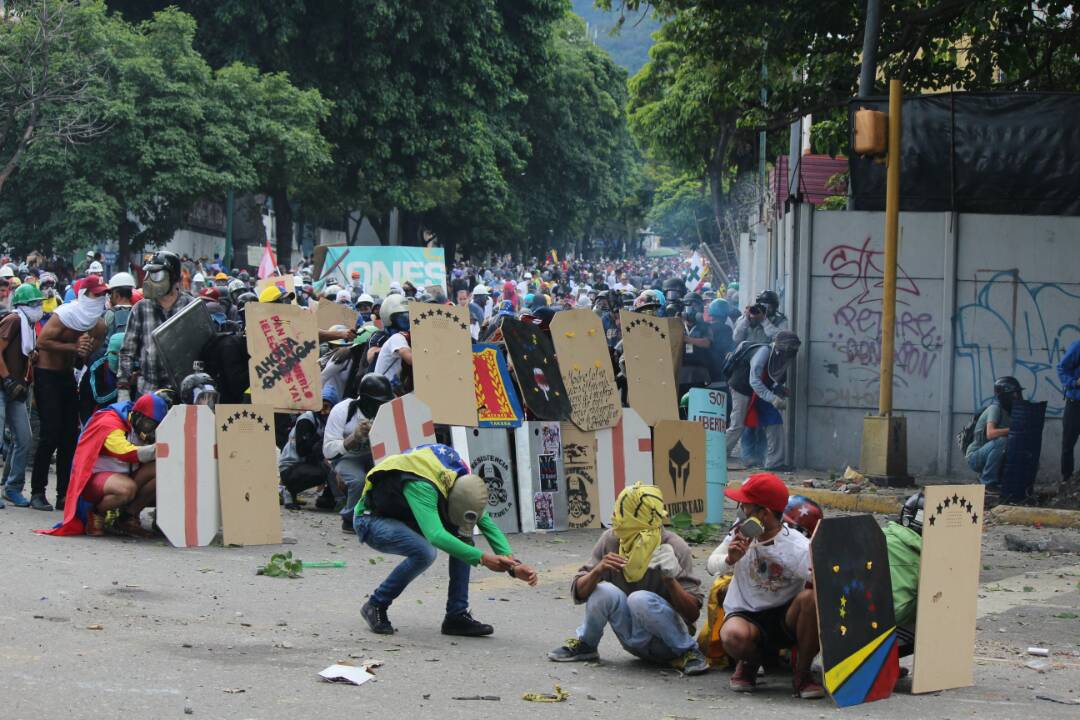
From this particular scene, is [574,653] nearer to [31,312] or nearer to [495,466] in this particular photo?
[495,466]

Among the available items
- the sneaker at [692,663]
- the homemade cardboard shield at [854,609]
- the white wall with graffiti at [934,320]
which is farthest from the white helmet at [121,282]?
the homemade cardboard shield at [854,609]

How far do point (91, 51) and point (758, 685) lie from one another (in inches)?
1156

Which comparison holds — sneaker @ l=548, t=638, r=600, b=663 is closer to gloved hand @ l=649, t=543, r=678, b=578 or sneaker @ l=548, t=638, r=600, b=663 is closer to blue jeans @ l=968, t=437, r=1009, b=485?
gloved hand @ l=649, t=543, r=678, b=578

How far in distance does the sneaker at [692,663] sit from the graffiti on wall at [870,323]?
8543mm

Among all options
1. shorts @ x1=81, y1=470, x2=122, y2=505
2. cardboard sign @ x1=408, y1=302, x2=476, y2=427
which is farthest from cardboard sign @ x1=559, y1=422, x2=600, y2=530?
shorts @ x1=81, y1=470, x2=122, y2=505

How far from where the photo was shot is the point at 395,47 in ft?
136

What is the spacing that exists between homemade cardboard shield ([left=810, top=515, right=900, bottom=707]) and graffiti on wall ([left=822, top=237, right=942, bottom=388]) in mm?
8796

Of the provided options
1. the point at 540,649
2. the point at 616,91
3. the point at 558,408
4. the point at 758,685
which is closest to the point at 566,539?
the point at 558,408

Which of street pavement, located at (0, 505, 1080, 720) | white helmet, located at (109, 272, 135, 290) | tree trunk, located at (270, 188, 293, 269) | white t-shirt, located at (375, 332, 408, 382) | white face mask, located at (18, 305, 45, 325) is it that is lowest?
street pavement, located at (0, 505, 1080, 720)

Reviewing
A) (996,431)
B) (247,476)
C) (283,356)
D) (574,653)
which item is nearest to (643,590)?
(574,653)

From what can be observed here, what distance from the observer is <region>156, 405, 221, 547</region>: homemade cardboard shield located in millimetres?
10430

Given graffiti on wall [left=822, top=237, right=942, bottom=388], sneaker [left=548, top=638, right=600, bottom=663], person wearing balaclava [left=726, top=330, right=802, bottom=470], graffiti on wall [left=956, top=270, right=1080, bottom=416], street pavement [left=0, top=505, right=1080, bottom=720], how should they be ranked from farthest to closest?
person wearing balaclava [left=726, top=330, right=802, bottom=470], graffiti on wall [left=822, top=237, right=942, bottom=388], graffiti on wall [left=956, top=270, right=1080, bottom=416], sneaker [left=548, top=638, right=600, bottom=663], street pavement [left=0, top=505, right=1080, bottom=720]

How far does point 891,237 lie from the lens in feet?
45.8

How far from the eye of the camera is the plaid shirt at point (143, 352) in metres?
11.8
